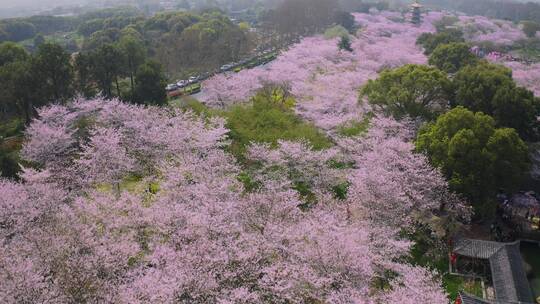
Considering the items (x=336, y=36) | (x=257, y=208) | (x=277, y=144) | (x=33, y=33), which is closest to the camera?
(x=257, y=208)

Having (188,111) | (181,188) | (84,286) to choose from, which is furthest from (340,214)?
(188,111)

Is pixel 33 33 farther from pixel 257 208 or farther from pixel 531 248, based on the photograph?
pixel 531 248

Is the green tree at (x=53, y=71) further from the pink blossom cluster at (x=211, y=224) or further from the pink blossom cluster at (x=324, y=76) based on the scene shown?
the pink blossom cluster at (x=324, y=76)

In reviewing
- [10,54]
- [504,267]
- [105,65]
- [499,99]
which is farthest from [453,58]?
[10,54]

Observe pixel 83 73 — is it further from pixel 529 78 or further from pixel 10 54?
pixel 529 78

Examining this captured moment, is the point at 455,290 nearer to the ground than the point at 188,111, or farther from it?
nearer to the ground

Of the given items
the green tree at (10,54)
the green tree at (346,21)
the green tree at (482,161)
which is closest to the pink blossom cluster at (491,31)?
the green tree at (346,21)
